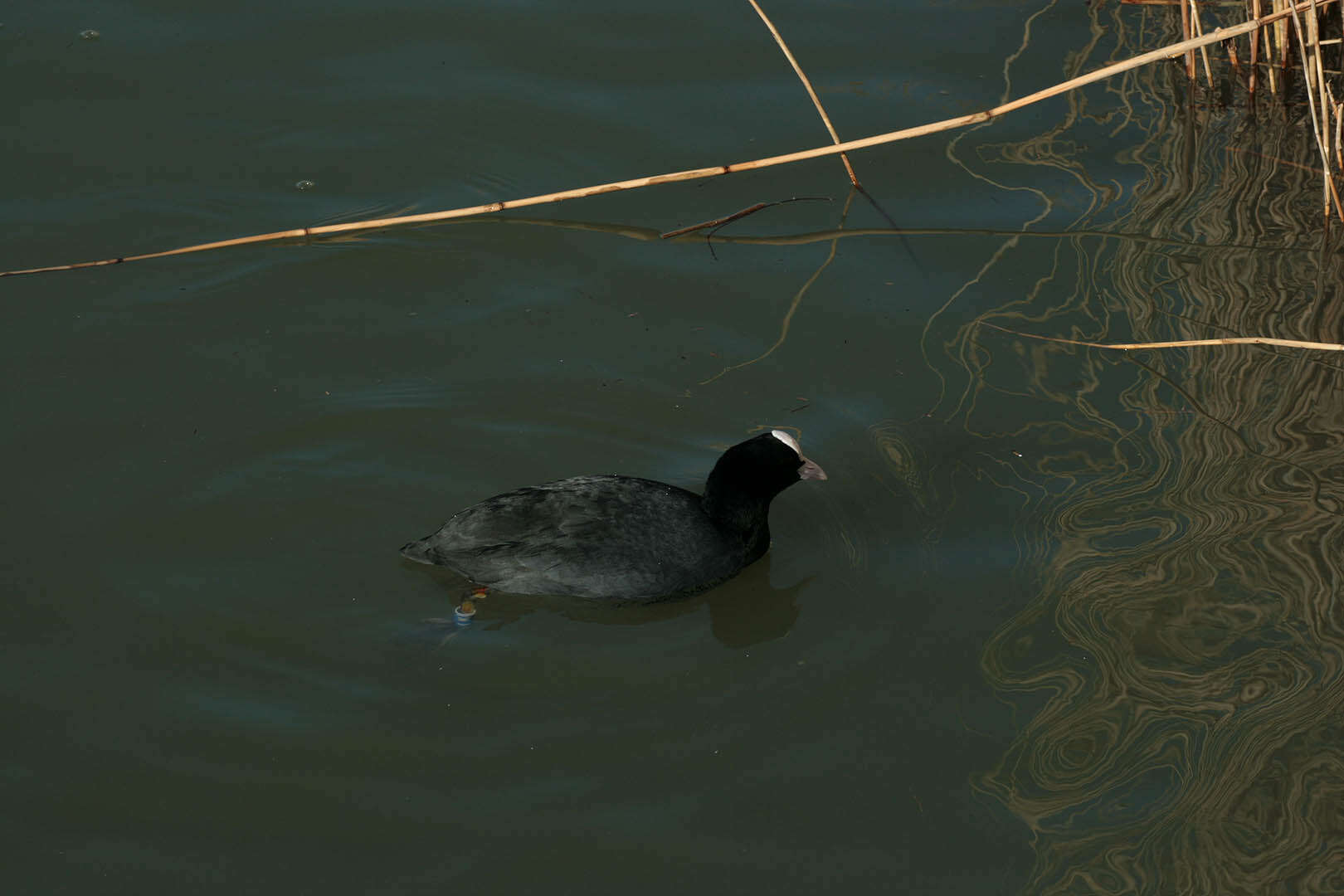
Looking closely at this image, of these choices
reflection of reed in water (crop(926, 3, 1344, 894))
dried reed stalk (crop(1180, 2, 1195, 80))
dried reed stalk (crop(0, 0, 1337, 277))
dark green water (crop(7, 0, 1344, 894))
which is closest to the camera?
dark green water (crop(7, 0, 1344, 894))

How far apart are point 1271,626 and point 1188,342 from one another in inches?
43.6

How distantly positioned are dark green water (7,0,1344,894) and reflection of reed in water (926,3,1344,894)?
19 mm

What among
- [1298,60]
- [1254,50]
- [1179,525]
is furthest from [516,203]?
[1298,60]

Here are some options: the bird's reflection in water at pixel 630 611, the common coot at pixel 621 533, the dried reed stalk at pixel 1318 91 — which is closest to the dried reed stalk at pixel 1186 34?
the dried reed stalk at pixel 1318 91

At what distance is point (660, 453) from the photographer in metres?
5.40

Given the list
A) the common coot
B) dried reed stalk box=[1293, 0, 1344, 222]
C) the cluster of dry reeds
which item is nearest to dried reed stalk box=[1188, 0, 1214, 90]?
the cluster of dry reeds

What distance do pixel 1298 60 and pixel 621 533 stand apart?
5279mm

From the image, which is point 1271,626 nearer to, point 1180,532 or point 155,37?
point 1180,532

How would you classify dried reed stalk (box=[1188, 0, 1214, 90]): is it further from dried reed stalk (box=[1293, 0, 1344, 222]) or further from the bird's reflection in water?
the bird's reflection in water

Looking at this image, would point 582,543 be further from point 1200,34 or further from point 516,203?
point 1200,34

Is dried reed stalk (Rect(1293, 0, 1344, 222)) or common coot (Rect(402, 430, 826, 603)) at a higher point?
dried reed stalk (Rect(1293, 0, 1344, 222))

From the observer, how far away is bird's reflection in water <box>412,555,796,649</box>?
473 cm

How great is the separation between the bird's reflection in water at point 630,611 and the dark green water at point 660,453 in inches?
0.8

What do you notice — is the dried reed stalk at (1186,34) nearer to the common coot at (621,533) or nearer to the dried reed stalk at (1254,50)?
the dried reed stalk at (1254,50)
